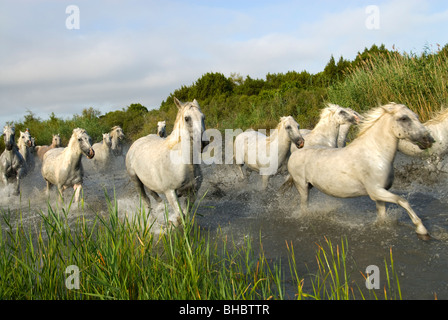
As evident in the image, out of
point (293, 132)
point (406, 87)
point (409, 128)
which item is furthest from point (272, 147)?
point (406, 87)

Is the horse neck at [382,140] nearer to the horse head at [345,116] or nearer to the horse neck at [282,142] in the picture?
the horse head at [345,116]

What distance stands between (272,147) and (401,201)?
11.8 feet

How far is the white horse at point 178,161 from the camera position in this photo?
5625 mm

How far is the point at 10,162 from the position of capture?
10375 mm

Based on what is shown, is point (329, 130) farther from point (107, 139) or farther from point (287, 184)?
point (107, 139)

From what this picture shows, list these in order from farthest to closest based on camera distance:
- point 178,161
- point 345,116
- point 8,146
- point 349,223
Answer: point 8,146 < point 345,116 < point 349,223 < point 178,161

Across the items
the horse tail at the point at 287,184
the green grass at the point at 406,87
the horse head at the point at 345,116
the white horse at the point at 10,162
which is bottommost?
the horse tail at the point at 287,184

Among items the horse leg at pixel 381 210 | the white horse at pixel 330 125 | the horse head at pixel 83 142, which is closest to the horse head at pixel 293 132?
the white horse at pixel 330 125

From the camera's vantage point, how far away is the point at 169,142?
6238 millimetres

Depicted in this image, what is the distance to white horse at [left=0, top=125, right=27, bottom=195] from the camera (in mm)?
10273

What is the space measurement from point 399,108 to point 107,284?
4175mm

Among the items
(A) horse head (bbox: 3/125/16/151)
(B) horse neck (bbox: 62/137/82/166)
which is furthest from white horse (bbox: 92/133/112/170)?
(B) horse neck (bbox: 62/137/82/166)

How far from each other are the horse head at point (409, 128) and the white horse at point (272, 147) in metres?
2.17

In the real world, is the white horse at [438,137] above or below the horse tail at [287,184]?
above
